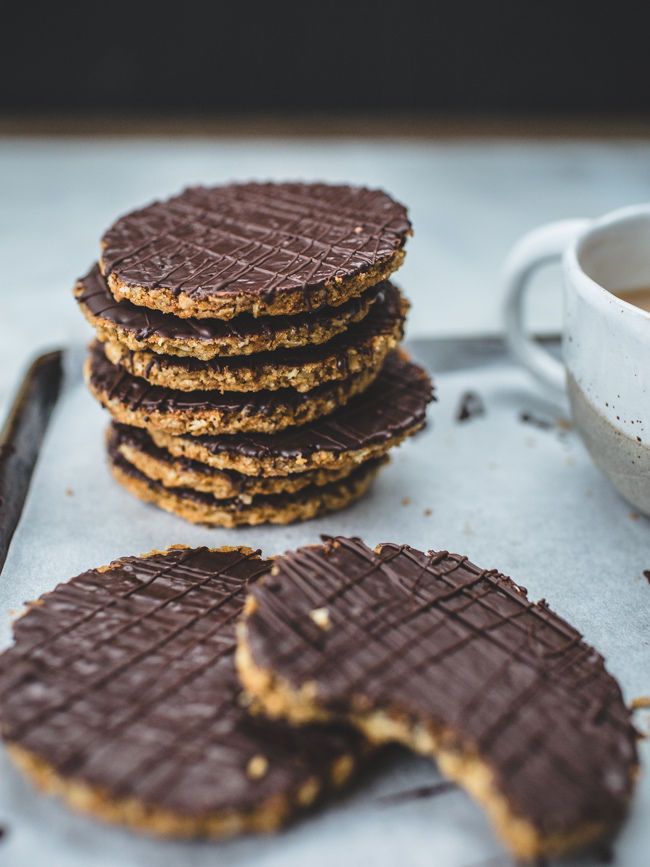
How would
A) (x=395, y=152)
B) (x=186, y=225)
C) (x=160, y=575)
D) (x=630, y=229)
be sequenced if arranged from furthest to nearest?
(x=395, y=152) < (x=630, y=229) < (x=186, y=225) < (x=160, y=575)

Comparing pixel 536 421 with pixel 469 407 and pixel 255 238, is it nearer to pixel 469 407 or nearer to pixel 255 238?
pixel 469 407

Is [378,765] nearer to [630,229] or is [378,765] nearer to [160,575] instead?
[160,575]

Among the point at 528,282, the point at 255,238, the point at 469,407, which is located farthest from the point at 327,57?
the point at 255,238

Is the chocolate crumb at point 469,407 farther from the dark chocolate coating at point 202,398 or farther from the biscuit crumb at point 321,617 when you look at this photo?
the biscuit crumb at point 321,617

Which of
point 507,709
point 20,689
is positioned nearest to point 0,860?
point 20,689

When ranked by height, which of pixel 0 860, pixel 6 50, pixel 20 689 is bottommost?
pixel 0 860

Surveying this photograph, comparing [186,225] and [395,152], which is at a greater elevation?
[186,225]

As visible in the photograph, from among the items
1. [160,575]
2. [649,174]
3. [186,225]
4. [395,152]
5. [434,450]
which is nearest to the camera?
[160,575]
